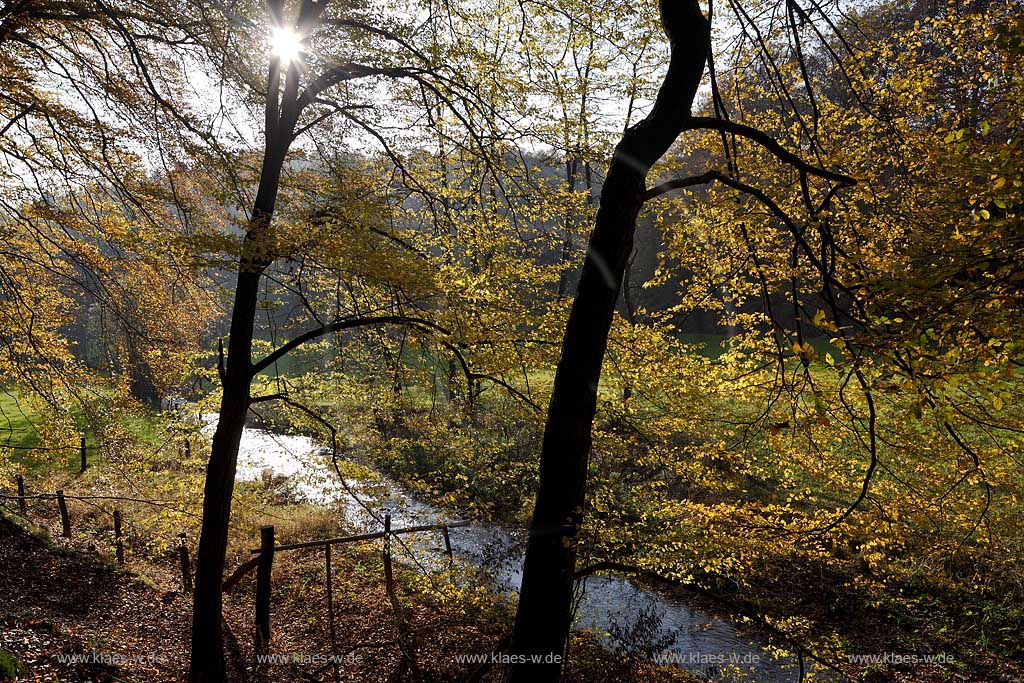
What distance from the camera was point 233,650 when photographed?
7.79m

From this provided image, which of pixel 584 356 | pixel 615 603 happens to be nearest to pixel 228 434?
pixel 584 356

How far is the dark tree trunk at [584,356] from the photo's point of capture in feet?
10.6

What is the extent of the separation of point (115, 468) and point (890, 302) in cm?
1239

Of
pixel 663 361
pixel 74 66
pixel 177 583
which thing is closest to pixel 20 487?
pixel 177 583

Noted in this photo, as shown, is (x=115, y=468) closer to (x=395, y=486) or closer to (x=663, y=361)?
(x=395, y=486)

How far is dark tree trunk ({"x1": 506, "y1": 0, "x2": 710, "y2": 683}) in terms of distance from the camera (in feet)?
10.6
